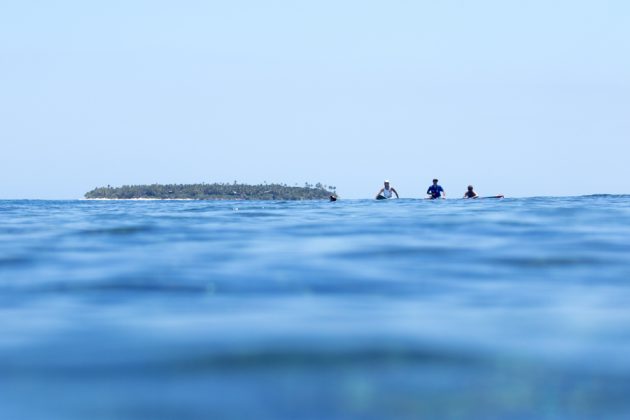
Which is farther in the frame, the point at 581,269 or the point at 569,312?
the point at 581,269

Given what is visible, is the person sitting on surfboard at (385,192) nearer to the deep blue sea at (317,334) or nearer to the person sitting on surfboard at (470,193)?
the person sitting on surfboard at (470,193)

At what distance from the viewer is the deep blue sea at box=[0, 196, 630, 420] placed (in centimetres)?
411

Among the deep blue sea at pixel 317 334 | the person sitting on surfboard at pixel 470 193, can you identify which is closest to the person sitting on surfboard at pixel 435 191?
the person sitting on surfboard at pixel 470 193

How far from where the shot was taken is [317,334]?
555 cm

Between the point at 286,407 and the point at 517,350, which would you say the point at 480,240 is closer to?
the point at 517,350

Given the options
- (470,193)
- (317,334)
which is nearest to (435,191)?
(470,193)

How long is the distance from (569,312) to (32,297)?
16.5 ft

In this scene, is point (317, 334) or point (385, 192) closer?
point (317, 334)

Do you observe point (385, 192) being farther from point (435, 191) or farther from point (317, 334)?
point (317, 334)

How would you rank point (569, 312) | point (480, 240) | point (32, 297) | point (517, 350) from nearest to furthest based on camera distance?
point (517, 350) < point (569, 312) < point (32, 297) < point (480, 240)

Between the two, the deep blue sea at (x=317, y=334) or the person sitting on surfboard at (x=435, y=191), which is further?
the person sitting on surfboard at (x=435, y=191)

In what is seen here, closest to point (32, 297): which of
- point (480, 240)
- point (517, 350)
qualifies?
point (517, 350)

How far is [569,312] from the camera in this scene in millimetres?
6395

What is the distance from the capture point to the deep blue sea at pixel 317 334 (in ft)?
13.5
